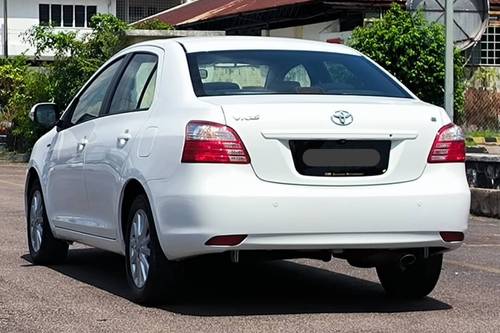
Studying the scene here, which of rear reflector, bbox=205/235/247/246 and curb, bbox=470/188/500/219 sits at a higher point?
rear reflector, bbox=205/235/247/246

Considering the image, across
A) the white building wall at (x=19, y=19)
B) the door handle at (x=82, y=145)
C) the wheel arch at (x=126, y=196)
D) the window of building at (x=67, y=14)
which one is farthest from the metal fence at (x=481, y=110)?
the window of building at (x=67, y=14)

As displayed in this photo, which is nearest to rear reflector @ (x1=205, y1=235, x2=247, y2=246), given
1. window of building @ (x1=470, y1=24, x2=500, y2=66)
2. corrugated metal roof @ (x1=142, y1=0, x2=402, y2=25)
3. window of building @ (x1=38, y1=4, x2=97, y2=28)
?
corrugated metal roof @ (x1=142, y1=0, x2=402, y2=25)

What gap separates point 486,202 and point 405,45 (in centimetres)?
1328

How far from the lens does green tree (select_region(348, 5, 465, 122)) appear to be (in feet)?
92.5

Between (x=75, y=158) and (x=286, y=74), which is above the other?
(x=286, y=74)

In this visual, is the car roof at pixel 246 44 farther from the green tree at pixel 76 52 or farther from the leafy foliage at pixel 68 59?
the green tree at pixel 76 52

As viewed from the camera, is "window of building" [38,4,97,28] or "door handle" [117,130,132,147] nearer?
"door handle" [117,130,132,147]

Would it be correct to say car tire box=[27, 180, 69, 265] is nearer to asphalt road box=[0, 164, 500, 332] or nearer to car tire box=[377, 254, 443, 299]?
asphalt road box=[0, 164, 500, 332]

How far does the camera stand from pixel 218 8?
1709 inches

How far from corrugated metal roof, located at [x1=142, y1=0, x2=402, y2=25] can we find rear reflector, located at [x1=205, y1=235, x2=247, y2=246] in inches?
1073

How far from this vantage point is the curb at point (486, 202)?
15.2 meters

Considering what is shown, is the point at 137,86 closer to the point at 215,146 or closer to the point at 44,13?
the point at 215,146

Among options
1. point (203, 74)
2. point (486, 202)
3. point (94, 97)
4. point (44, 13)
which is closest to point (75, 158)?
point (94, 97)

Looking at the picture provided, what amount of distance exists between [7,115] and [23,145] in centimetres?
650
